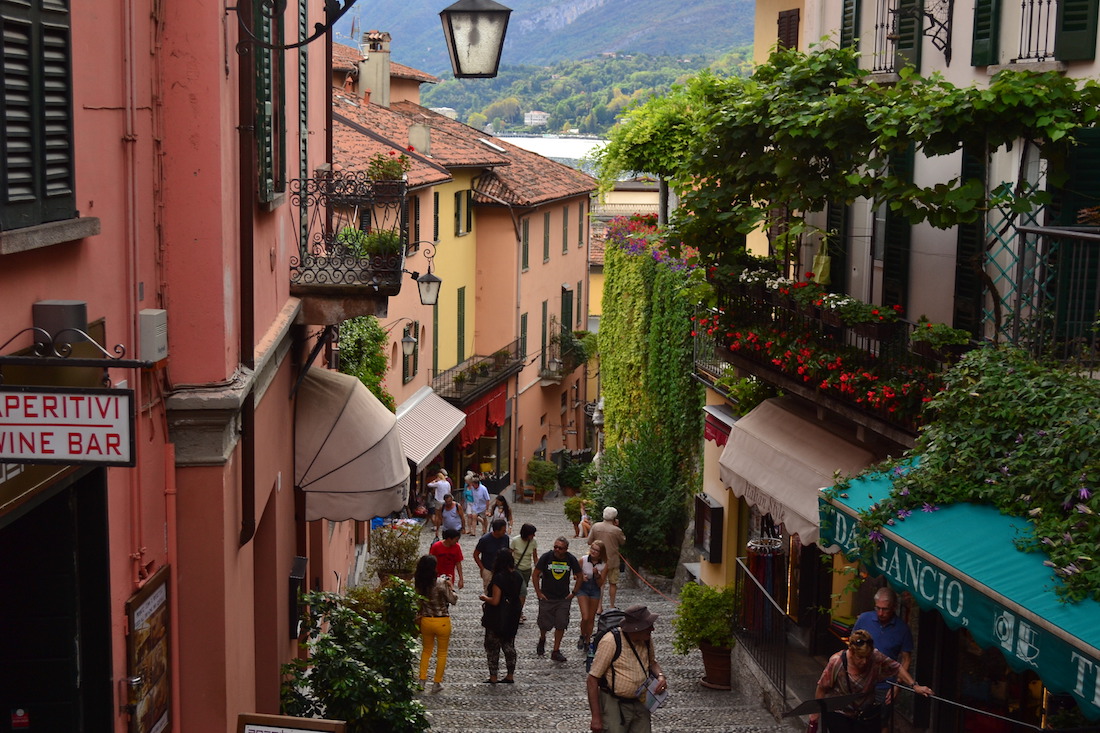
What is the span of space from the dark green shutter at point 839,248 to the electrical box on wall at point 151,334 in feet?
30.3

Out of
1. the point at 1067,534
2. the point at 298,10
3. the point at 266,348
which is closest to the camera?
the point at 1067,534

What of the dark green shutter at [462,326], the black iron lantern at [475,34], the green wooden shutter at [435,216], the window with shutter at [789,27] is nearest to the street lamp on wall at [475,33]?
the black iron lantern at [475,34]

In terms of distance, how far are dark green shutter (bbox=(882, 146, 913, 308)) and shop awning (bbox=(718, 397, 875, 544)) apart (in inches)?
58.8

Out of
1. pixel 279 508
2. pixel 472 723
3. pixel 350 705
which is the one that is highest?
pixel 279 508

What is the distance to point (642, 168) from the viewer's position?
21078mm

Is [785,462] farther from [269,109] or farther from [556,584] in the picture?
[269,109]

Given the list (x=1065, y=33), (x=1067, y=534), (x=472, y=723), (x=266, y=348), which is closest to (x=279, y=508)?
(x=266, y=348)

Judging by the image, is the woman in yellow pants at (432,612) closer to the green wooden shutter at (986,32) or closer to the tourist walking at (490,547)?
the tourist walking at (490,547)

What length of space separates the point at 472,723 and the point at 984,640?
5.92 m

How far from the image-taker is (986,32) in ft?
34.7

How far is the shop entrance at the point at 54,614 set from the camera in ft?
17.1

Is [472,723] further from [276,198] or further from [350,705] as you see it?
[276,198]

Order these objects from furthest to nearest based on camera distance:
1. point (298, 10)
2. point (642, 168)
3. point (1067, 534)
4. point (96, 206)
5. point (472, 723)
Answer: point (642, 168)
point (472, 723)
point (298, 10)
point (1067, 534)
point (96, 206)

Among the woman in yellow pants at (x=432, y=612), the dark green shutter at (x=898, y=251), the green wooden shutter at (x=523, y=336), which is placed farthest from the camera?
the green wooden shutter at (x=523, y=336)
